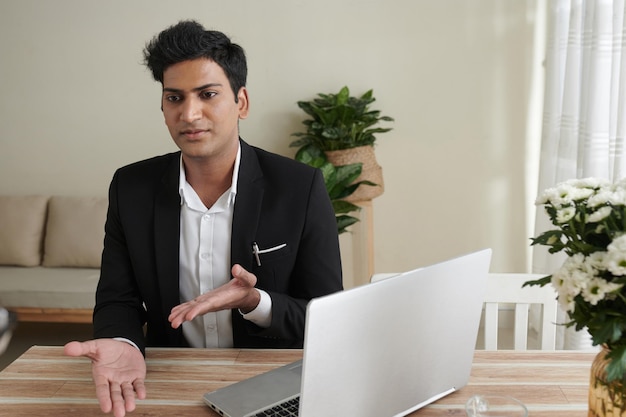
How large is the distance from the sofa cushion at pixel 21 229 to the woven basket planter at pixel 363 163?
1.83m

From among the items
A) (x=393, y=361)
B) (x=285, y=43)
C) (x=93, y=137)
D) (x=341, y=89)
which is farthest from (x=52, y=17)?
(x=393, y=361)

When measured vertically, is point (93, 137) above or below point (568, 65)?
below

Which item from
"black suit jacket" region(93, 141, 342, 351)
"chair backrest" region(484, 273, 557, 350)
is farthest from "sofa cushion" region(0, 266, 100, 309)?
"chair backrest" region(484, 273, 557, 350)

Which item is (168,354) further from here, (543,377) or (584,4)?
(584,4)

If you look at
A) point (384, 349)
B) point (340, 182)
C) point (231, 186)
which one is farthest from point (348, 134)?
point (384, 349)

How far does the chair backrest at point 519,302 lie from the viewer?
167 cm

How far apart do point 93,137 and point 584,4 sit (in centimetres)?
288

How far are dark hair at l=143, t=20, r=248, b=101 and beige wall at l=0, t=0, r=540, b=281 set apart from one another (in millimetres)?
2142

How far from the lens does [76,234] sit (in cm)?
376

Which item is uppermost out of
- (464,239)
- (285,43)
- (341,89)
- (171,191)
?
(285,43)

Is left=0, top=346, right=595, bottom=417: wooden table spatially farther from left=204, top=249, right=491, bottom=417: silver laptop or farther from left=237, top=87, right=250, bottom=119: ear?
left=237, top=87, right=250, bottom=119: ear

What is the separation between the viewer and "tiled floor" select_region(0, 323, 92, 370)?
3728 mm

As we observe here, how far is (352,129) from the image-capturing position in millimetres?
3473

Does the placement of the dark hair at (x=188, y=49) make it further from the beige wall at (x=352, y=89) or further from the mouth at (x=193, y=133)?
the beige wall at (x=352, y=89)
